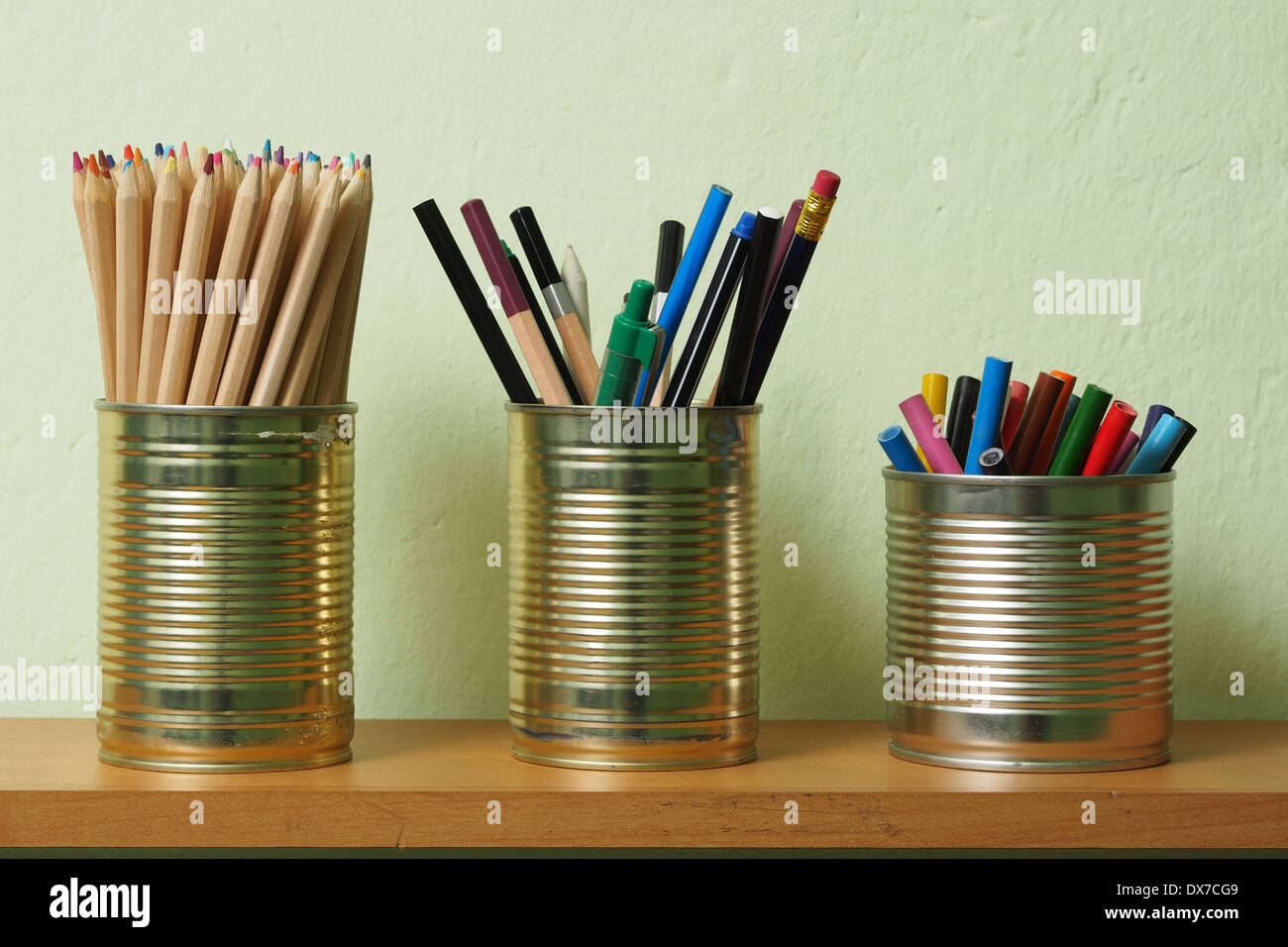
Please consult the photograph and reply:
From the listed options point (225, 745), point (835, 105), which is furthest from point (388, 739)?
point (835, 105)

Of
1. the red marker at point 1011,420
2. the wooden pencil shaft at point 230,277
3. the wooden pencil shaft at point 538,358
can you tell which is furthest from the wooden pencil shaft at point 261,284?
the red marker at point 1011,420

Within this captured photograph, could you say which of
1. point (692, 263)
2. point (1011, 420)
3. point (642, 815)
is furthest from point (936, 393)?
point (642, 815)

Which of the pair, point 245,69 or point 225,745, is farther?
point 245,69

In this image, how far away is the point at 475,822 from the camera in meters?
0.62

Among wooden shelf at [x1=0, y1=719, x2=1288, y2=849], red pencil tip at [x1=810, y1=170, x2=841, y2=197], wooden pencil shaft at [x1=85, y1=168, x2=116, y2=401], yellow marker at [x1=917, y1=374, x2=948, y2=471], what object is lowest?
wooden shelf at [x1=0, y1=719, x2=1288, y2=849]

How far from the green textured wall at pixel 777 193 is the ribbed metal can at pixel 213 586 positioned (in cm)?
16

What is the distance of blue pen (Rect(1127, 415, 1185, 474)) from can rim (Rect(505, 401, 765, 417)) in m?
0.18

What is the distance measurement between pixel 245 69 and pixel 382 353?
18 cm

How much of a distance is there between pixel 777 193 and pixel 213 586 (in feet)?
1.26

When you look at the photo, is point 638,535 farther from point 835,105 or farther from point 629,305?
point 835,105

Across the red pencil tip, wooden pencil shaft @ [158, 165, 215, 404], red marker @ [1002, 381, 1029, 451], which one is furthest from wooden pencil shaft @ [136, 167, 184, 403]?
red marker @ [1002, 381, 1029, 451]

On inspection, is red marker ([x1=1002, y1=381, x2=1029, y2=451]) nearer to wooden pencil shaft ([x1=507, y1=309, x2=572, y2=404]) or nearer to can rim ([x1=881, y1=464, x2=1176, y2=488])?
can rim ([x1=881, y1=464, x2=1176, y2=488])

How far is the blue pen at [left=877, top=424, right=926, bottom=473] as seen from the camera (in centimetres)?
68
